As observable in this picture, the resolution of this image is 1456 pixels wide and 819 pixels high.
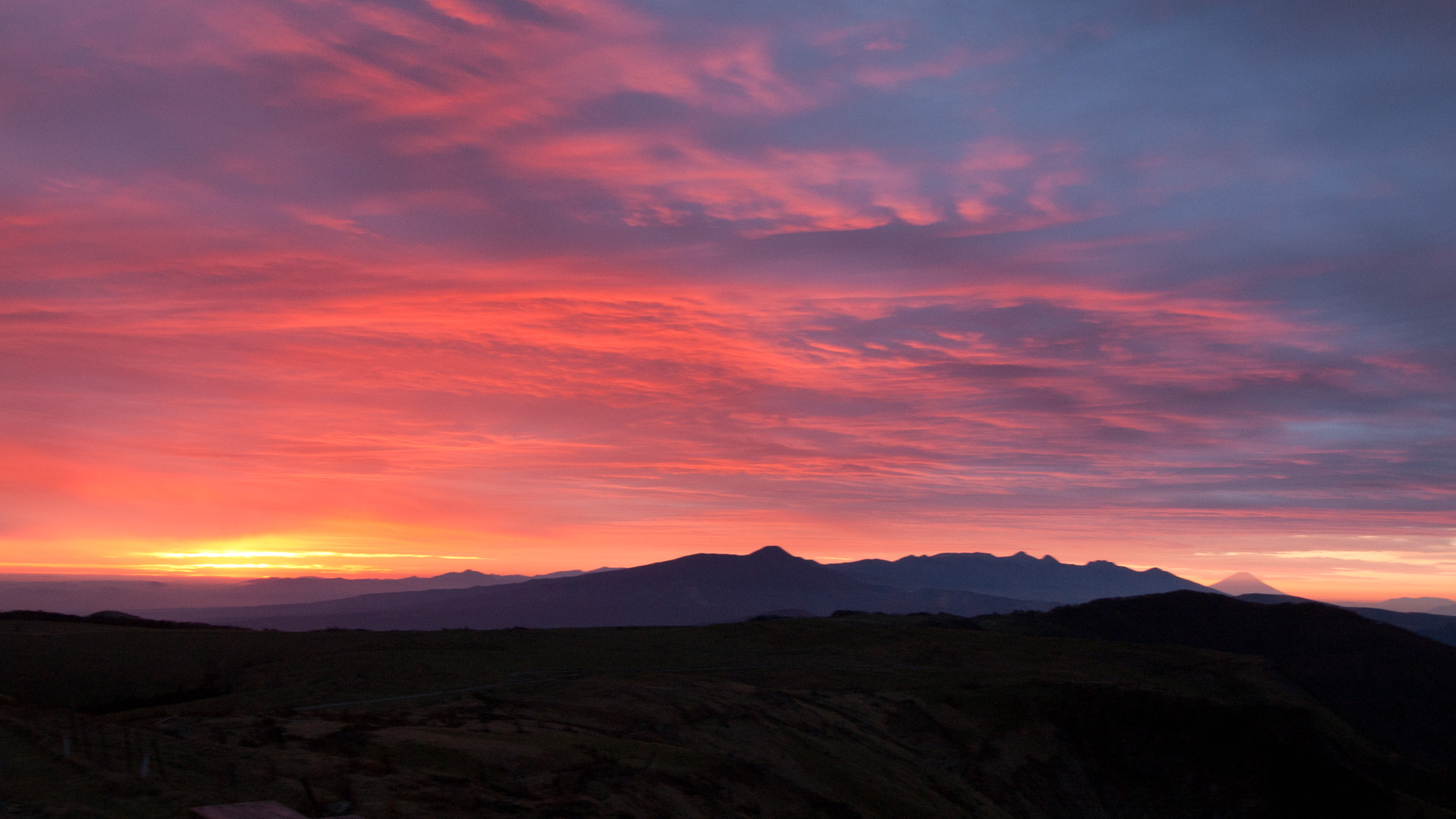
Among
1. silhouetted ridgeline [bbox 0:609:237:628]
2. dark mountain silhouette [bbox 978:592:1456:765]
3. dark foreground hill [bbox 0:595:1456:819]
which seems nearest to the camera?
dark foreground hill [bbox 0:595:1456:819]

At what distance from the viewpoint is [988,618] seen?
9306 centimetres

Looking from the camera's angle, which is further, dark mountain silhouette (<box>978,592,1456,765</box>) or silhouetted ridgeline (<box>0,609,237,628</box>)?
dark mountain silhouette (<box>978,592,1456,765</box>)

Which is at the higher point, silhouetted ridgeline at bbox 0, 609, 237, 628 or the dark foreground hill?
silhouetted ridgeline at bbox 0, 609, 237, 628

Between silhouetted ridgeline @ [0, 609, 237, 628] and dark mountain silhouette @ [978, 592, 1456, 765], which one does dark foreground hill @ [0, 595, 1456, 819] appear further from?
dark mountain silhouette @ [978, 592, 1456, 765]

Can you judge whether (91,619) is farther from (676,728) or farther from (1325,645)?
(1325,645)

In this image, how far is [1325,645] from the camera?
8419 cm

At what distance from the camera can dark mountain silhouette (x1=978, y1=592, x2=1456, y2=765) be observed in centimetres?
7144

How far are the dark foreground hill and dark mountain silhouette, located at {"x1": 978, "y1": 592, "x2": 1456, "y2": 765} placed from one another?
55.9 feet

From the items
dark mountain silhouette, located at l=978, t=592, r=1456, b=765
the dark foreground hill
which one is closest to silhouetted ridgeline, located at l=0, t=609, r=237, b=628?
the dark foreground hill

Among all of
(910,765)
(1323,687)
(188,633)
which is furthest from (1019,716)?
(1323,687)

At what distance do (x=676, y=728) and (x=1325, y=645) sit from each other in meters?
82.5

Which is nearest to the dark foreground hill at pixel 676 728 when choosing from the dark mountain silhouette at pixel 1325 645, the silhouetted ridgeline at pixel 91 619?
the silhouetted ridgeline at pixel 91 619

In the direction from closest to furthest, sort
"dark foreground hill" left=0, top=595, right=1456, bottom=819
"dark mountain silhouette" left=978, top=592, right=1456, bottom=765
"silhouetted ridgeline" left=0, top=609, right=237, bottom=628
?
"dark foreground hill" left=0, top=595, right=1456, bottom=819 → "silhouetted ridgeline" left=0, top=609, right=237, bottom=628 → "dark mountain silhouette" left=978, top=592, right=1456, bottom=765

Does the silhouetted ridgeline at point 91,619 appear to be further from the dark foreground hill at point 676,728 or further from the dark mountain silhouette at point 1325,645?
the dark mountain silhouette at point 1325,645
